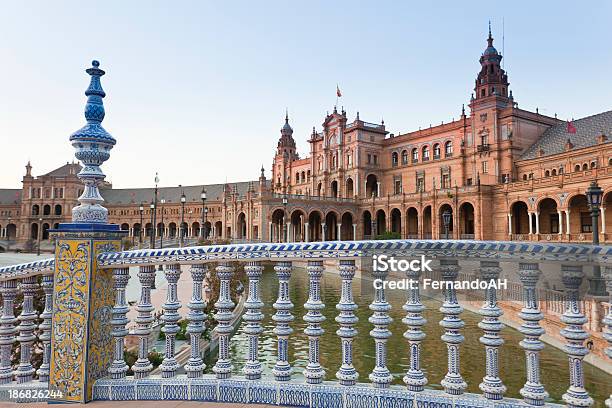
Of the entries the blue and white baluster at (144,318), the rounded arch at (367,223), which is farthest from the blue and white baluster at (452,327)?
the rounded arch at (367,223)

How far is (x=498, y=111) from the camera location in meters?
40.4

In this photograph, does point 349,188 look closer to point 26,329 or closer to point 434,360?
point 434,360

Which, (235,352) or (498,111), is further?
(498,111)

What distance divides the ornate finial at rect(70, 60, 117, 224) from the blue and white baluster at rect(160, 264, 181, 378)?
0.87 m

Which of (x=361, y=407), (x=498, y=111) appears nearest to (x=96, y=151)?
(x=361, y=407)

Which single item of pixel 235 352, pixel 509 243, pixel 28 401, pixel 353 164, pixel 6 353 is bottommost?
pixel 235 352

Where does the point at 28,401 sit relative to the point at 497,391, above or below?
below

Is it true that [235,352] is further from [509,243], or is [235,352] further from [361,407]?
[509,243]

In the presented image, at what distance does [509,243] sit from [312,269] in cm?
143

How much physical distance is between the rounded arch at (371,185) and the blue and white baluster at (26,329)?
4978 centimetres

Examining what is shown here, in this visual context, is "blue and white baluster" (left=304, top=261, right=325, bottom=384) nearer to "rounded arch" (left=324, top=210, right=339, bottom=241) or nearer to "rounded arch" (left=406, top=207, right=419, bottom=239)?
"rounded arch" (left=406, top=207, right=419, bottom=239)

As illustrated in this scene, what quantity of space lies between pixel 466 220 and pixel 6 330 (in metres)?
42.8

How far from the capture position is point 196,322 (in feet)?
11.1

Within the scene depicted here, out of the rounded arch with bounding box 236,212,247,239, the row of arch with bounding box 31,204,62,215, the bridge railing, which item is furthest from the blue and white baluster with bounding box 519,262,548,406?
the row of arch with bounding box 31,204,62,215
